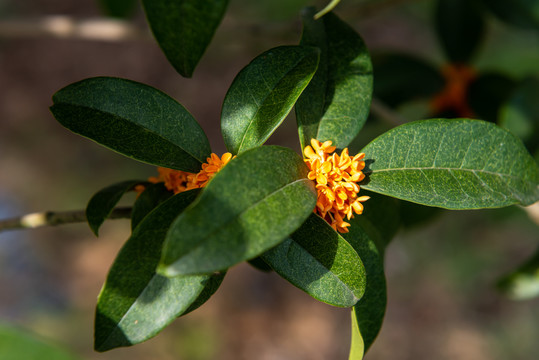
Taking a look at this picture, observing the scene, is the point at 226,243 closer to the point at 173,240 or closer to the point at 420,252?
the point at 173,240

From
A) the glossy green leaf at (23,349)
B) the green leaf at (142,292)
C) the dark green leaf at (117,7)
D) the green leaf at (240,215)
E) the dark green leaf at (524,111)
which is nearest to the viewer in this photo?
the green leaf at (240,215)

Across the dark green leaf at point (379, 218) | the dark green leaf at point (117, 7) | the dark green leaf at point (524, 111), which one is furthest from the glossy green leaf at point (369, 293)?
the dark green leaf at point (117, 7)

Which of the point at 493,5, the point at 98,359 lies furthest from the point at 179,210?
the point at 98,359

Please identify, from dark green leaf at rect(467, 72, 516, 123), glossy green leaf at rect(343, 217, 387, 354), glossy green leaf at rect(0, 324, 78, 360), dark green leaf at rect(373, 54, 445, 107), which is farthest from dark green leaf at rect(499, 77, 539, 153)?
glossy green leaf at rect(0, 324, 78, 360)

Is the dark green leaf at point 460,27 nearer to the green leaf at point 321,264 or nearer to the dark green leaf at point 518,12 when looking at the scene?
the dark green leaf at point 518,12

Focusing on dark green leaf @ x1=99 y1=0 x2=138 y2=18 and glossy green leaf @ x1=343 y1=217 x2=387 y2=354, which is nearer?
glossy green leaf @ x1=343 y1=217 x2=387 y2=354

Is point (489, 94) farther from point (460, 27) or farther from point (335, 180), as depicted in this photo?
point (335, 180)

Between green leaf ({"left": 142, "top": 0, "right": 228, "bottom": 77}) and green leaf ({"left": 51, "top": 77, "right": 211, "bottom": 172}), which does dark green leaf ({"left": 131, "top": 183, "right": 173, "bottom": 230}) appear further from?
green leaf ({"left": 142, "top": 0, "right": 228, "bottom": 77})
